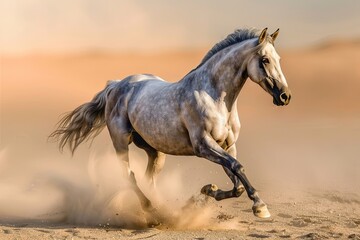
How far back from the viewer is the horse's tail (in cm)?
848

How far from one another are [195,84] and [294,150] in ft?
41.7

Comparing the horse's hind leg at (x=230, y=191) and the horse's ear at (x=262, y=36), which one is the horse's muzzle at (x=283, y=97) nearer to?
the horse's ear at (x=262, y=36)

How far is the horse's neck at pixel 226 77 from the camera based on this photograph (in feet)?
20.3

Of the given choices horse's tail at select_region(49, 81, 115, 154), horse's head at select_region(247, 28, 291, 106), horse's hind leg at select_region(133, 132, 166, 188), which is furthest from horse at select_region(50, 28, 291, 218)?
horse's tail at select_region(49, 81, 115, 154)

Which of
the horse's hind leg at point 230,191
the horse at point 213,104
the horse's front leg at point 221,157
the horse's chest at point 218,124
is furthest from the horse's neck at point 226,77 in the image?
the horse's hind leg at point 230,191

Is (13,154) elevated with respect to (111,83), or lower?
lower

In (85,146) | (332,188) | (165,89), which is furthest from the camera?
(85,146)

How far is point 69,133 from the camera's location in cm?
863

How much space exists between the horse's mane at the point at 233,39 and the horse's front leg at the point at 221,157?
1004 mm

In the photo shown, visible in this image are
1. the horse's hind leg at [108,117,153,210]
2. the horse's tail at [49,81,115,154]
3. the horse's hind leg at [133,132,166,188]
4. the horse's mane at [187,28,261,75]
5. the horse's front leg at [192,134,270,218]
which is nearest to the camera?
the horse's front leg at [192,134,270,218]

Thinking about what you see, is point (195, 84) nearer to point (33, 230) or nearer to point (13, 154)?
point (33, 230)

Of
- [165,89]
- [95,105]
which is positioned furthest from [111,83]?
[165,89]

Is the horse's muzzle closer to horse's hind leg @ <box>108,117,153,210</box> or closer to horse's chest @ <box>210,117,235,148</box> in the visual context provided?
horse's chest @ <box>210,117,235,148</box>

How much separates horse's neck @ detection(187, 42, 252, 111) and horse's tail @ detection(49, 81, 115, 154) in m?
2.40
